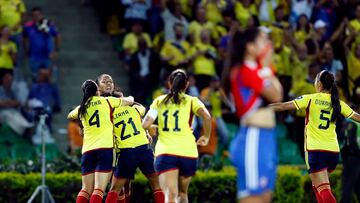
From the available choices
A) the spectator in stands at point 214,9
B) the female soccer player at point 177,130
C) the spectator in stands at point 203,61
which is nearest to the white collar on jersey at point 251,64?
the female soccer player at point 177,130

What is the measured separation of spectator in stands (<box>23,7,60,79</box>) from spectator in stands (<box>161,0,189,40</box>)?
100 inches

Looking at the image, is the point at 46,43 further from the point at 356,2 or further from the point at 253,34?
the point at 253,34

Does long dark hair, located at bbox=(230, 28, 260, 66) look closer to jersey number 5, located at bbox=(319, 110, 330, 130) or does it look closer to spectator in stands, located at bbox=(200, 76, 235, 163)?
jersey number 5, located at bbox=(319, 110, 330, 130)

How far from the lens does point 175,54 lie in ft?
86.2

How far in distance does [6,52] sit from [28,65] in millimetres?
1377

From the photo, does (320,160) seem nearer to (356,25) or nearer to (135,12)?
(135,12)

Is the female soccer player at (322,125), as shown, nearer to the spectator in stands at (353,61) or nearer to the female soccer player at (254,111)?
the female soccer player at (254,111)

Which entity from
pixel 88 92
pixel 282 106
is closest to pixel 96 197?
pixel 88 92

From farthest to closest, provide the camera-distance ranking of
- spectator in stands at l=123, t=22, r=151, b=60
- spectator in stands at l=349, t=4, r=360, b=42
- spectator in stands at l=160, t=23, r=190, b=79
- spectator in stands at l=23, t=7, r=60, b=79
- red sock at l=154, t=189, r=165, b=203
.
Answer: spectator in stands at l=349, t=4, r=360, b=42
spectator in stands at l=123, t=22, r=151, b=60
spectator in stands at l=160, t=23, r=190, b=79
spectator in stands at l=23, t=7, r=60, b=79
red sock at l=154, t=189, r=165, b=203

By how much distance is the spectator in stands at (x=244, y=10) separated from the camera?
27500mm

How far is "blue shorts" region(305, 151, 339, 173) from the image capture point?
18219 mm

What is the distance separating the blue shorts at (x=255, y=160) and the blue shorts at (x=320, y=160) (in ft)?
17.6

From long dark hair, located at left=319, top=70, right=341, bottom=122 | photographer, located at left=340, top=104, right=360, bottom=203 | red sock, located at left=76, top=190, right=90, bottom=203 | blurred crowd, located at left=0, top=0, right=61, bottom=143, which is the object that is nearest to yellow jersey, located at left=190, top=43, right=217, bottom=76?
blurred crowd, located at left=0, top=0, right=61, bottom=143

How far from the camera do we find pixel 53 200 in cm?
2164
